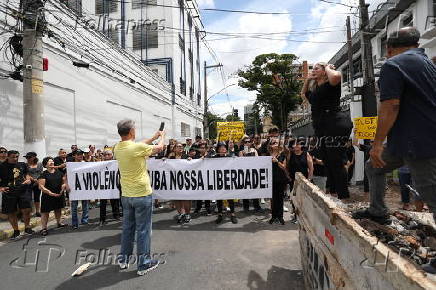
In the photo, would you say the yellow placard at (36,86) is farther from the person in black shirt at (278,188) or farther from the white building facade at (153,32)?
the white building facade at (153,32)

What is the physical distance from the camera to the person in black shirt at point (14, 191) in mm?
6852

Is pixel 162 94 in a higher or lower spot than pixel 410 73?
higher

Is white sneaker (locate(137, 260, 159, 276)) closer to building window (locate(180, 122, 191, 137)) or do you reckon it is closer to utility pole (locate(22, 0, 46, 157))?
utility pole (locate(22, 0, 46, 157))

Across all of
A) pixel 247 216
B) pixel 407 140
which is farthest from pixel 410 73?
pixel 247 216

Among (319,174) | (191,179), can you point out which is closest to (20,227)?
(191,179)

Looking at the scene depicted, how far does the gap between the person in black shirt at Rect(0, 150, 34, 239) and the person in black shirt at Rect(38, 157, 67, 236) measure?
1.28 ft

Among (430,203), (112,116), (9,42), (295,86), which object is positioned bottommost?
(430,203)

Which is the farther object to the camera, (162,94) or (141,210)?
(162,94)

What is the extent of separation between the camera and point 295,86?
1588 inches

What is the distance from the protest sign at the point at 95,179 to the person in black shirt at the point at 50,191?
355mm

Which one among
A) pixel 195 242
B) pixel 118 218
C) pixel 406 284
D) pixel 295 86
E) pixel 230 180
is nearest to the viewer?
pixel 406 284

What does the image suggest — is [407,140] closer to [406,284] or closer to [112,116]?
[406,284]

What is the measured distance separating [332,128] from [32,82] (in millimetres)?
7991

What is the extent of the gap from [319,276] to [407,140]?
1334 millimetres
